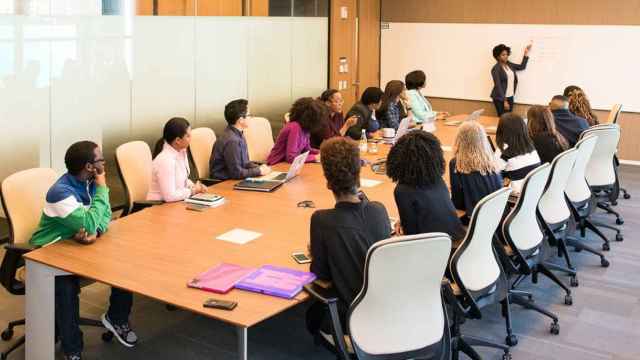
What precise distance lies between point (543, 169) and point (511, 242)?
0.47 m

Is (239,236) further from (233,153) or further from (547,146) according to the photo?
(547,146)

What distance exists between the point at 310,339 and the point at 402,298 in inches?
56.4

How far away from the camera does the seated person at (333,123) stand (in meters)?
6.84

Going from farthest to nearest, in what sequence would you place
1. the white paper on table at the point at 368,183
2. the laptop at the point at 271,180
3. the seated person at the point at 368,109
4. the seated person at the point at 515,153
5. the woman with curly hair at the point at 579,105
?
the seated person at the point at 368,109, the woman with curly hair at the point at 579,105, the white paper on table at the point at 368,183, the laptop at the point at 271,180, the seated person at the point at 515,153

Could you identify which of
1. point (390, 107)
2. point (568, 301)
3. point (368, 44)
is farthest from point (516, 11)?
point (568, 301)

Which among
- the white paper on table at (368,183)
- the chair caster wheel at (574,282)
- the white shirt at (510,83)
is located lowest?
the chair caster wheel at (574,282)

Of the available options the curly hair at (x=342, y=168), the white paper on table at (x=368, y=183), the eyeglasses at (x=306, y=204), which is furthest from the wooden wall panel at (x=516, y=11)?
the curly hair at (x=342, y=168)

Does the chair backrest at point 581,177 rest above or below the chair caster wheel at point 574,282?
above

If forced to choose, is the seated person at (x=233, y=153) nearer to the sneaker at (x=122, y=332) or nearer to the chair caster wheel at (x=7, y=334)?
the sneaker at (x=122, y=332)

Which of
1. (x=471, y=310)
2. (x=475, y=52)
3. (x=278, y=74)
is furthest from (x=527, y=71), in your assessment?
(x=471, y=310)

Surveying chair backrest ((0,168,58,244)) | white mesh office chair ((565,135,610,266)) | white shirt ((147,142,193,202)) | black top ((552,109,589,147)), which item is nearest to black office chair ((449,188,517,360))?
white mesh office chair ((565,135,610,266))

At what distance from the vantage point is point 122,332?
432 cm

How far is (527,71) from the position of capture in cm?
1095

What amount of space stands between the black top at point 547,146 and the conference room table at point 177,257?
1727 millimetres
